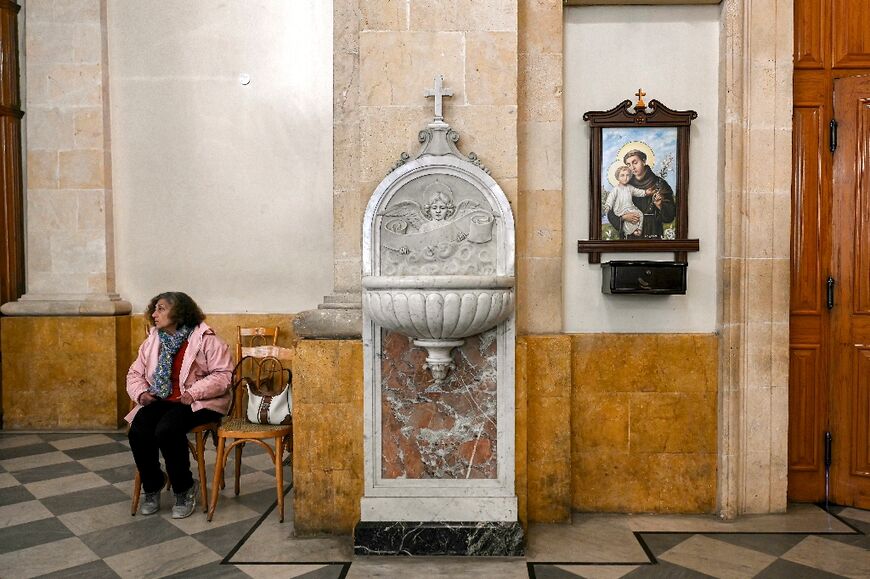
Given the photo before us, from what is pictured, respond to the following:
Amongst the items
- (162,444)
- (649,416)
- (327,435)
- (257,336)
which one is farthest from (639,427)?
(257,336)

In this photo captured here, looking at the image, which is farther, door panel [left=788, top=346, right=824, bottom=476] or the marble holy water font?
door panel [left=788, top=346, right=824, bottom=476]

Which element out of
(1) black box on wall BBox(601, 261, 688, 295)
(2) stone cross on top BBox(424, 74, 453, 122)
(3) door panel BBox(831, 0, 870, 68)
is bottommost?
(1) black box on wall BBox(601, 261, 688, 295)

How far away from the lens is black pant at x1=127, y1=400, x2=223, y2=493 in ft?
10.2

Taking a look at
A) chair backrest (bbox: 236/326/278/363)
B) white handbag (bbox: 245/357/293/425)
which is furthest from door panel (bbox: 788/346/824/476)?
chair backrest (bbox: 236/326/278/363)

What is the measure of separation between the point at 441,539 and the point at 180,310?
1.80m

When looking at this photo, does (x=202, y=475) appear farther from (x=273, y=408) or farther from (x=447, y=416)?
(x=447, y=416)

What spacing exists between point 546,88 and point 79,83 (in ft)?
13.3

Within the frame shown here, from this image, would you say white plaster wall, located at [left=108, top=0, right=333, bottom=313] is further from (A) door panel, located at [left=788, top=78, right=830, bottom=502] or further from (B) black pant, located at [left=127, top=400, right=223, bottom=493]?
(A) door panel, located at [left=788, top=78, right=830, bottom=502]

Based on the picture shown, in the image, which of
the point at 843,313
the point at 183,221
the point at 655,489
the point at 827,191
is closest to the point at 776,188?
the point at 827,191

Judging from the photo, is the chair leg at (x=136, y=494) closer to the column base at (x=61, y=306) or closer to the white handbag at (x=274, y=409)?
the white handbag at (x=274, y=409)

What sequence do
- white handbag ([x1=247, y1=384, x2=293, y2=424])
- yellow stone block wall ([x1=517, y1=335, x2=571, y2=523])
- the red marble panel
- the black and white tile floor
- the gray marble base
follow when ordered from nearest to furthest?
the black and white tile floor, the gray marble base, the red marble panel, yellow stone block wall ([x1=517, y1=335, x2=571, y2=523]), white handbag ([x1=247, y1=384, x2=293, y2=424])

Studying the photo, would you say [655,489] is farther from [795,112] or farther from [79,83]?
[79,83]

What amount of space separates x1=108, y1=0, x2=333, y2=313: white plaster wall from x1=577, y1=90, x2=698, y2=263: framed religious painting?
271 cm

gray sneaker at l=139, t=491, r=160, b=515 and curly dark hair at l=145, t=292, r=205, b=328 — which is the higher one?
curly dark hair at l=145, t=292, r=205, b=328
